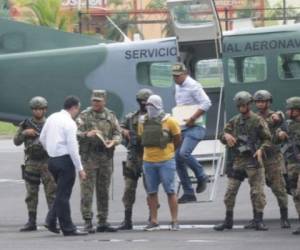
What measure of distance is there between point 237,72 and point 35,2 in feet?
117

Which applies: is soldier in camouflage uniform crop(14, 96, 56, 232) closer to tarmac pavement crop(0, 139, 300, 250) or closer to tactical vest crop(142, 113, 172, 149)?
tarmac pavement crop(0, 139, 300, 250)

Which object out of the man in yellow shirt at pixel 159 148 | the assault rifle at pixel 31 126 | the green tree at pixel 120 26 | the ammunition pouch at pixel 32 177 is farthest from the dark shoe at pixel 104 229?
the green tree at pixel 120 26

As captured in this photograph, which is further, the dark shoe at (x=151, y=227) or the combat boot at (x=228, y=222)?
the dark shoe at (x=151, y=227)

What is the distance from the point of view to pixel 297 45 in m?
19.3

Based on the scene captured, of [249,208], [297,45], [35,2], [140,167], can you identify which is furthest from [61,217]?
[35,2]

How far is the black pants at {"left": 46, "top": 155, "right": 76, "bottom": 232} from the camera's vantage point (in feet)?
52.0

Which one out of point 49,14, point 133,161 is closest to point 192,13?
point 133,161

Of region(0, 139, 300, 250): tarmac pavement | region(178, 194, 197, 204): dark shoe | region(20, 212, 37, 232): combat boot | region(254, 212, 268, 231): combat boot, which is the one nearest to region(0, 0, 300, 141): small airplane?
region(0, 139, 300, 250): tarmac pavement

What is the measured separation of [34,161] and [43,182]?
1.03 feet

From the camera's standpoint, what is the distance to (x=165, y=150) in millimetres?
16203

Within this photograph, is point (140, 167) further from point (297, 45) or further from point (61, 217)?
point (297, 45)

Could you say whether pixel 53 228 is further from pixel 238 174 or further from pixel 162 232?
pixel 238 174

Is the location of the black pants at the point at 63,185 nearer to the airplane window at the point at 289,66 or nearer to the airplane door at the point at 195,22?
the airplane door at the point at 195,22

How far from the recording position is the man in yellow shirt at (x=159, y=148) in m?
16.0
